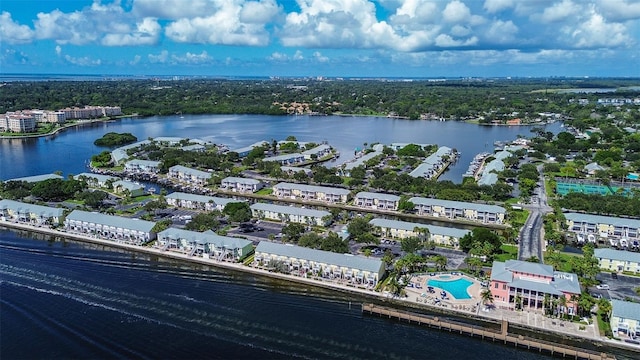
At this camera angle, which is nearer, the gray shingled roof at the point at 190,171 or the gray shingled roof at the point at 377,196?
the gray shingled roof at the point at 377,196

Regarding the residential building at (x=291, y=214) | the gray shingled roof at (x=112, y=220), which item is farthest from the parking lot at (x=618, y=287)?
the gray shingled roof at (x=112, y=220)

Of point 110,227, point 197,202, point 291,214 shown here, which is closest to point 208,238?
point 291,214

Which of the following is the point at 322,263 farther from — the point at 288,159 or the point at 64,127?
the point at 64,127

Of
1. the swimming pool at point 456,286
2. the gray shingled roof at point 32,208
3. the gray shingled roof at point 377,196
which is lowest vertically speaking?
the swimming pool at point 456,286

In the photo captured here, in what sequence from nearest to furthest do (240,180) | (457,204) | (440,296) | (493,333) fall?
1. (493,333)
2. (440,296)
3. (457,204)
4. (240,180)

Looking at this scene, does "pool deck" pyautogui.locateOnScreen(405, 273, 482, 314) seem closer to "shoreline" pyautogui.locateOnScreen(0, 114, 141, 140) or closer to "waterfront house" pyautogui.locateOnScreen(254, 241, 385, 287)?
"waterfront house" pyautogui.locateOnScreen(254, 241, 385, 287)

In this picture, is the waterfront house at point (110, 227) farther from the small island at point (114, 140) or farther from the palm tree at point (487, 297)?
the small island at point (114, 140)
